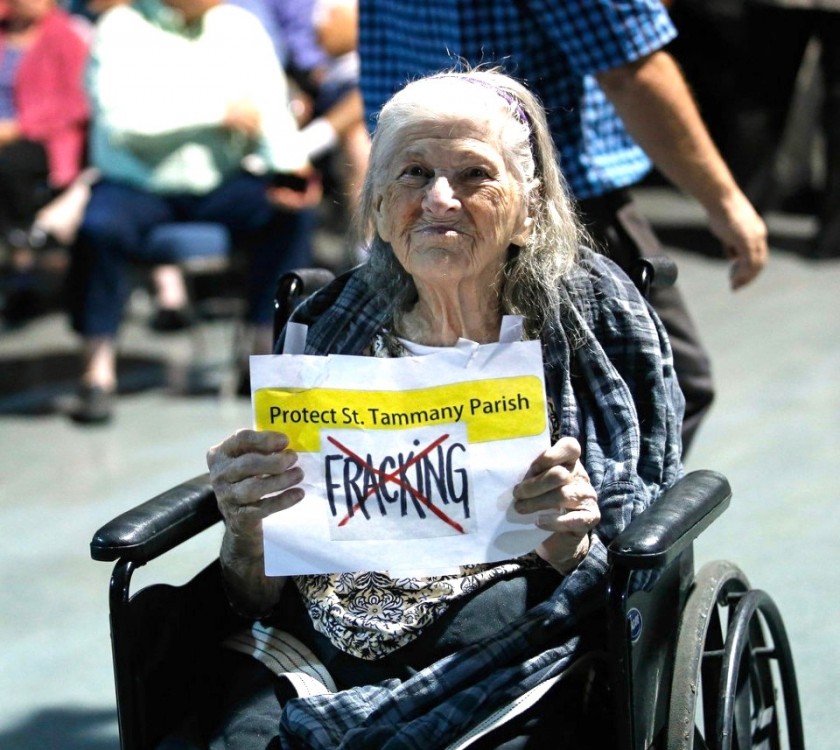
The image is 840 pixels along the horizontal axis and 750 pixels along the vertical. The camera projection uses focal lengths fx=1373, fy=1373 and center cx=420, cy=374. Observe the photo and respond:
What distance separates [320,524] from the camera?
6.63 feet

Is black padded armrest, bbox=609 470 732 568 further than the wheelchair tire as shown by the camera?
No

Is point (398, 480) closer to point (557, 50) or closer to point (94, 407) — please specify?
point (557, 50)

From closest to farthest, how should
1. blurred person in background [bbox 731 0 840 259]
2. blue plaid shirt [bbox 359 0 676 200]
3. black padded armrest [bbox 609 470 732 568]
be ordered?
black padded armrest [bbox 609 470 732 568] < blue plaid shirt [bbox 359 0 676 200] < blurred person in background [bbox 731 0 840 259]

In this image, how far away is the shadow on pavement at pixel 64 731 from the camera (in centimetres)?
311

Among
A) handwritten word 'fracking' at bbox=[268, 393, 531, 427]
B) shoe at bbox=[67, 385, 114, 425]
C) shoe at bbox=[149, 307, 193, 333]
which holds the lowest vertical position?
shoe at bbox=[149, 307, 193, 333]

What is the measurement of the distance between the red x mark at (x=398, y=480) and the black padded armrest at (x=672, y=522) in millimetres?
253

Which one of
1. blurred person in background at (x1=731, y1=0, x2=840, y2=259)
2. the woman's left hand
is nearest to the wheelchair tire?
the woman's left hand

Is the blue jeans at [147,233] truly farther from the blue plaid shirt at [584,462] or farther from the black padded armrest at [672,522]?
the black padded armrest at [672,522]

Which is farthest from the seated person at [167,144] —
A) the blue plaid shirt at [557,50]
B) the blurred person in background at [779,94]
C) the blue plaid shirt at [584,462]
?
the blue plaid shirt at [584,462]

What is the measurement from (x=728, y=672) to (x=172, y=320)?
514cm

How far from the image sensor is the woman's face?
2.13 meters

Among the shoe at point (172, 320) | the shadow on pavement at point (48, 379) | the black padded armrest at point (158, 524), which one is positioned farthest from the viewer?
the shoe at point (172, 320)

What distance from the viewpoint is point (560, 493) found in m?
1.96

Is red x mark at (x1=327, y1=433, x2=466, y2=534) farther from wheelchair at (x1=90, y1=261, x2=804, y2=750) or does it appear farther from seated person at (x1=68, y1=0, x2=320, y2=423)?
seated person at (x1=68, y1=0, x2=320, y2=423)
